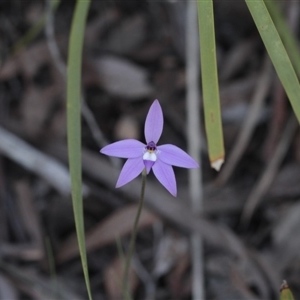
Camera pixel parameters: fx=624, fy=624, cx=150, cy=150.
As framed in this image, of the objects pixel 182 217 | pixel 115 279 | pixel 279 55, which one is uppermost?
pixel 182 217

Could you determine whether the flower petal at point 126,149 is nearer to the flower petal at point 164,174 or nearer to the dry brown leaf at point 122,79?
the flower petal at point 164,174

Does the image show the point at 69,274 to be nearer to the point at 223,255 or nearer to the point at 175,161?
the point at 223,255

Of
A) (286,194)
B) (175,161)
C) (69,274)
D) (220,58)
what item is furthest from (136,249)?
(175,161)

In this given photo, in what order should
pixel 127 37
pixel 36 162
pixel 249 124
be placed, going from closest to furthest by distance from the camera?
pixel 36 162 < pixel 249 124 < pixel 127 37

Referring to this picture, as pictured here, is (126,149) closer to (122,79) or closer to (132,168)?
(132,168)

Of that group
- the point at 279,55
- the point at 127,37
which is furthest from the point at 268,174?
the point at 279,55

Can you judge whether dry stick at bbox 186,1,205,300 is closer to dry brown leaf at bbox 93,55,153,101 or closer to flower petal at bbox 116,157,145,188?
dry brown leaf at bbox 93,55,153,101
